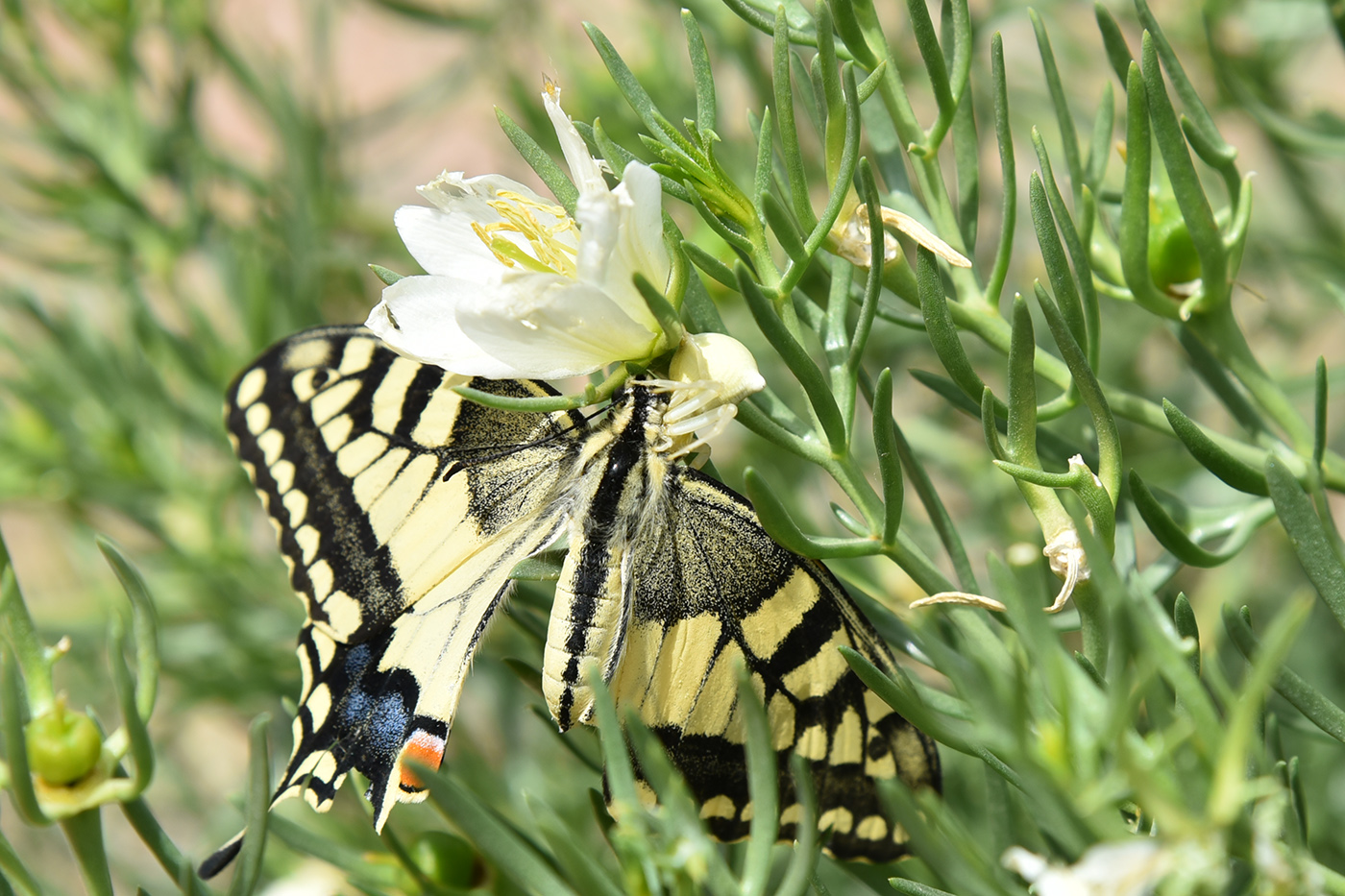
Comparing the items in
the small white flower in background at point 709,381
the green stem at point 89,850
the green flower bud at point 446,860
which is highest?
the small white flower in background at point 709,381

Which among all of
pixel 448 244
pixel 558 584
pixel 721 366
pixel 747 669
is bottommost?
pixel 747 669

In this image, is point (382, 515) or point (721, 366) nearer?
point (721, 366)

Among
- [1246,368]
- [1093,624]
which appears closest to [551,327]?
[1093,624]

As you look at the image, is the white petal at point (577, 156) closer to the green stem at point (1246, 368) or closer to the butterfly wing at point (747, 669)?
the butterfly wing at point (747, 669)

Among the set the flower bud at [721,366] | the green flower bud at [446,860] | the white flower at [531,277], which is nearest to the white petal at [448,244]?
the white flower at [531,277]

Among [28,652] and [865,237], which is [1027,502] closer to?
[865,237]

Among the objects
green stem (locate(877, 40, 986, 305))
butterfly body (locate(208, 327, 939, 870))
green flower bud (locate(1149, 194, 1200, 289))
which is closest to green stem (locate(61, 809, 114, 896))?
butterfly body (locate(208, 327, 939, 870))

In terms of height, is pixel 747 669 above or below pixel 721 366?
below

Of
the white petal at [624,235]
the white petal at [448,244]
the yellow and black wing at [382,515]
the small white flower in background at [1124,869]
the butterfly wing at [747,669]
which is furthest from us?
the yellow and black wing at [382,515]
